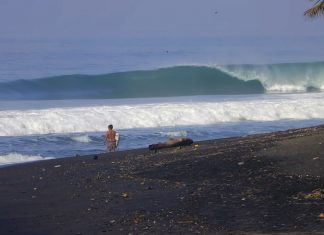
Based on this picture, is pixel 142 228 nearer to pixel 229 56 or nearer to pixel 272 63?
pixel 272 63

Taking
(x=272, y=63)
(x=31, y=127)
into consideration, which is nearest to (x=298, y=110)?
(x=31, y=127)

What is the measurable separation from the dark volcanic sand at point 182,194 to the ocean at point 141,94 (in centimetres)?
518

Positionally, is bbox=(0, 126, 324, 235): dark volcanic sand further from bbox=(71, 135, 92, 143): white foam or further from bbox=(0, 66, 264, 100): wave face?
bbox=(0, 66, 264, 100): wave face

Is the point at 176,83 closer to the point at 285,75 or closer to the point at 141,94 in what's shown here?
the point at 141,94

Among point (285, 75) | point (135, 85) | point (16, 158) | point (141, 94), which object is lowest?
point (16, 158)

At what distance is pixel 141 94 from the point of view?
41.8 m

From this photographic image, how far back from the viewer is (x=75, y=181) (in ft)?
43.0

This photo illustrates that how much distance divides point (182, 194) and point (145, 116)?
16495mm

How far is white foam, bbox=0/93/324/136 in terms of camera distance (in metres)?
25.3

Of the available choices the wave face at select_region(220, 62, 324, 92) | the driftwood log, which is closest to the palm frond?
the driftwood log

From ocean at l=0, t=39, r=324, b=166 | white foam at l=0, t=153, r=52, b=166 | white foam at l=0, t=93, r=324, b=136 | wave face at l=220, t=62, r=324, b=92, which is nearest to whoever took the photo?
white foam at l=0, t=153, r=52, b=166

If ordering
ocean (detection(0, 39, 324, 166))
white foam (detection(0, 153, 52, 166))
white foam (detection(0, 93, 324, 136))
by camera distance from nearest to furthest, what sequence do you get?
white foam (detection(0, 153, 52, 166))
ocean (detection(0, 39, 324, 166))
white foam (detection(0, 93, 324, 136))

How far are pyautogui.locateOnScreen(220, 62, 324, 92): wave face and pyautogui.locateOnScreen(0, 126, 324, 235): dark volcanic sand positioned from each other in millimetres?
30558

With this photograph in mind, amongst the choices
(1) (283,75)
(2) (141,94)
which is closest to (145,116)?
(2) (141,94)
